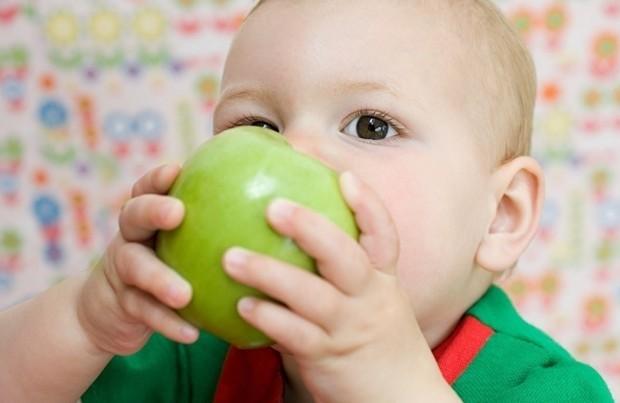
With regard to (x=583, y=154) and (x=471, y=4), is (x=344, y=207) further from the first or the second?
(x=583, y=154)

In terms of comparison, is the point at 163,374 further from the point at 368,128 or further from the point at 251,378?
the point at 368,128

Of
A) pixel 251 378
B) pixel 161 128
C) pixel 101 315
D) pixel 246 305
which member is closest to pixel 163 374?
pixel 251 378

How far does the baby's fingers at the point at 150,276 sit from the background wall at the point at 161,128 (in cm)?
121

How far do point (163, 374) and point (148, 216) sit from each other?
1.51 ft

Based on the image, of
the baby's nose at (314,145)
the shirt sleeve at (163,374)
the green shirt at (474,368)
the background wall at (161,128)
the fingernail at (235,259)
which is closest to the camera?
the fingernail at (235,259)

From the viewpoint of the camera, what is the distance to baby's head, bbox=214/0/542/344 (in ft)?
2.79

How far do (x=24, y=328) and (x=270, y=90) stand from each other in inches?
13.5

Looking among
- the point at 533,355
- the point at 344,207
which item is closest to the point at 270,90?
the point at 344,207

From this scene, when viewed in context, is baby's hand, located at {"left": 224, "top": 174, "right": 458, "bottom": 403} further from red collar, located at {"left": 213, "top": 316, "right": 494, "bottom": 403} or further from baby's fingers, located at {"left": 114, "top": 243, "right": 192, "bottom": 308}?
red collar, located at {"left": 213, "top": 316, "right": 494, "bottom": 403}

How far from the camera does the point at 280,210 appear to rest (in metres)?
0.60

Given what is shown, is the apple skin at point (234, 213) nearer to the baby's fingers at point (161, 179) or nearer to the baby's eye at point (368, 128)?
the baby's fingers at point (161, 179)

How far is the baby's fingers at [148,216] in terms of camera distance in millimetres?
625

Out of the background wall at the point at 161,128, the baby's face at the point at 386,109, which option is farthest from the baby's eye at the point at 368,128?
the background wall at the point at 161,128

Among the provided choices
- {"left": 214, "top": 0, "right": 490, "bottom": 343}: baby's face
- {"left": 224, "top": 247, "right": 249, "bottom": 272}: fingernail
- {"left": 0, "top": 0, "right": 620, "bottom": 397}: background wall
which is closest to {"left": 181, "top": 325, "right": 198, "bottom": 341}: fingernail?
{"left": 224, "top": 247, "right": 249, "bottom": 272}: fingernail
